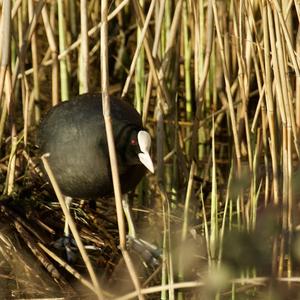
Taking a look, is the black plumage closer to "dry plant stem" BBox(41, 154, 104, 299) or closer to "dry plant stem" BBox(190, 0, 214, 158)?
"dry plant stem" BBox(190, 0, 214, 158)

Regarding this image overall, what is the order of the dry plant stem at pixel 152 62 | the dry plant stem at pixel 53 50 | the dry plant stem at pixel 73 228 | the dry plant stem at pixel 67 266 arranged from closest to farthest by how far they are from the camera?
the dry plant stem at pixel 73 228 → the dry plant stem at pixel 67 266 → the dry plant stem at pixel 152 62 → the dry plant stem at pixel 53 50

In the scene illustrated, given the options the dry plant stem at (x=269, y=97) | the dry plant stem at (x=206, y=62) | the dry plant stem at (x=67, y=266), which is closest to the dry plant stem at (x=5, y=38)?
the dry plant stem at (x=67, y=266)

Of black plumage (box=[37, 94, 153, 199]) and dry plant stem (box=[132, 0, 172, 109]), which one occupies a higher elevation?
dry plant stem (box=[132, 0, 172, 109])

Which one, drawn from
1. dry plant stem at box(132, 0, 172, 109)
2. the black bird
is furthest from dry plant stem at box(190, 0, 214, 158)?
the black bird

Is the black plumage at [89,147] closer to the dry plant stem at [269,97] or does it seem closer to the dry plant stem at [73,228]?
the dry plant stem at [269,97]

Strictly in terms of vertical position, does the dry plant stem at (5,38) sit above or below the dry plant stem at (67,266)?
above

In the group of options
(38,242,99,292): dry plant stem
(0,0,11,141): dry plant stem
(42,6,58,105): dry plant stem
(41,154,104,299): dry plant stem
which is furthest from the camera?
(42,6,58,105): dry plant stem

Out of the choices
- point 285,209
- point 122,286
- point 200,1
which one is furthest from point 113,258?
point 200,1

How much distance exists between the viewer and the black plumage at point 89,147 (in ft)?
10.5

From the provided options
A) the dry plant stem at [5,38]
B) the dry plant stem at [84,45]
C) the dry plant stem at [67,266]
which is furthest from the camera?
the dry plant stem at [67,266]

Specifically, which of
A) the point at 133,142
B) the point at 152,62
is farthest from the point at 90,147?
the point at 152,62

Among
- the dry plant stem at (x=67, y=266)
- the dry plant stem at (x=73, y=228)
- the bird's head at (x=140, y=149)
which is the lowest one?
the dry plant stem at (x=67, y=266)

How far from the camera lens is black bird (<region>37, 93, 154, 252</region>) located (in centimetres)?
321

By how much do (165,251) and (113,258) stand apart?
679 mm
